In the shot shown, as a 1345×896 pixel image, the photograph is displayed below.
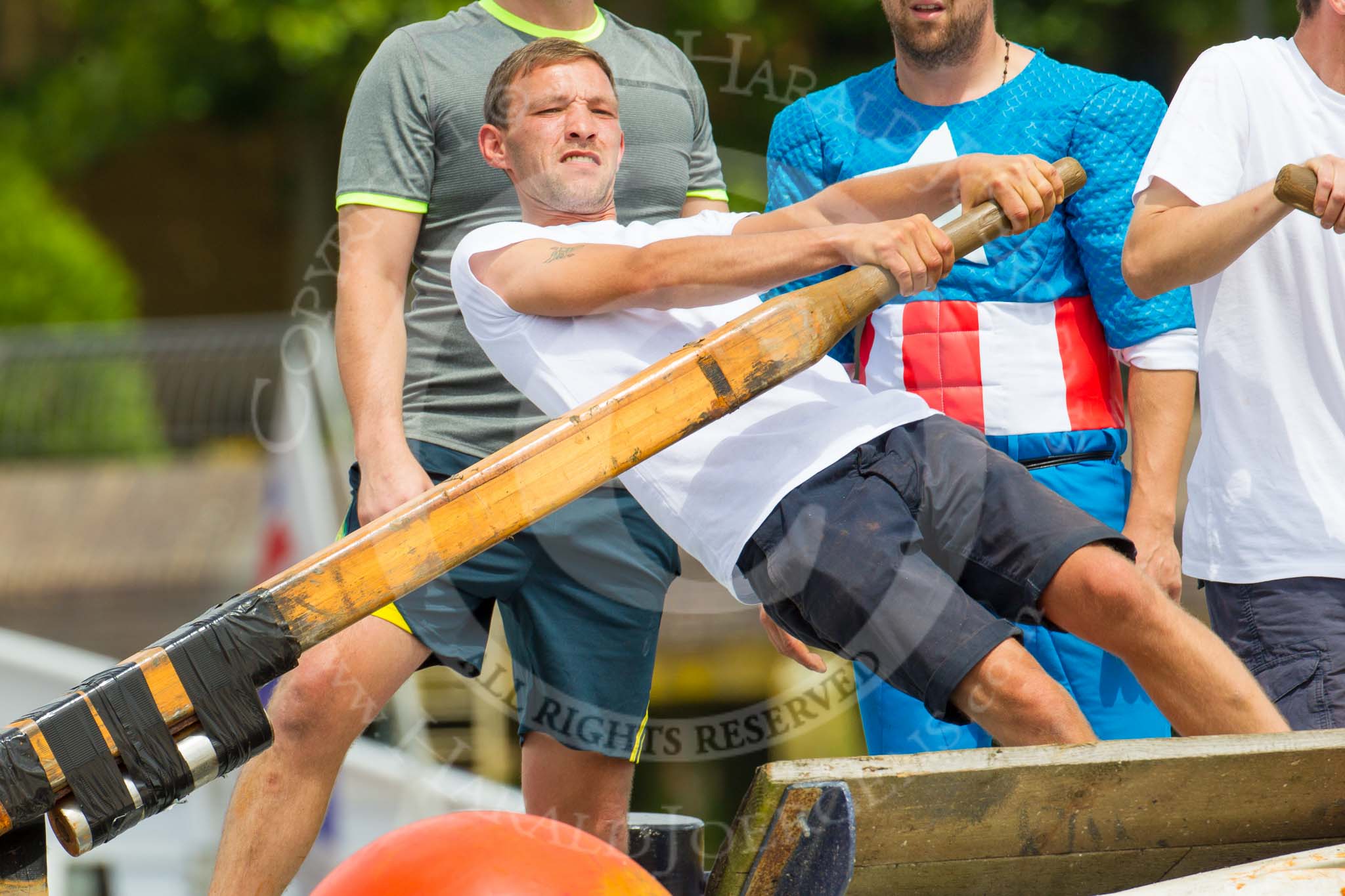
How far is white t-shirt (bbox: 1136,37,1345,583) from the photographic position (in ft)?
8.70

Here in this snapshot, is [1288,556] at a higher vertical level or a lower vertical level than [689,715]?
higher

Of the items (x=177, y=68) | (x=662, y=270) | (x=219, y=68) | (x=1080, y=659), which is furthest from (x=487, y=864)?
(x=177, y=68)

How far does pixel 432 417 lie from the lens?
2889 mm

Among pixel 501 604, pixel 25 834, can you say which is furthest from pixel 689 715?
pixel 25 834

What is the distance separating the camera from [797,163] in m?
3.01

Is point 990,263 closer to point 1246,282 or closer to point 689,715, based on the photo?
point 1246,282

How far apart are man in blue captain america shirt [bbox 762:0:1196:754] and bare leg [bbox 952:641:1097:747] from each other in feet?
2.34

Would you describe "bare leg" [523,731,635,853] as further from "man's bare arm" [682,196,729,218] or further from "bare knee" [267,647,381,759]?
"man's bare arm" [682,196,729,218]

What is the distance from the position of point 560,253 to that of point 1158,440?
1.22 metres

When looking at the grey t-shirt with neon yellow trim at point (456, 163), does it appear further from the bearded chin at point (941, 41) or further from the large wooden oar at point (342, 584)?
the large wooden oar at point (342, 584)

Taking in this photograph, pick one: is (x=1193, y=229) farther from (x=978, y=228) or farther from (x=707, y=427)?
(x=707, y=427)

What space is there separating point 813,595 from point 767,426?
28cm

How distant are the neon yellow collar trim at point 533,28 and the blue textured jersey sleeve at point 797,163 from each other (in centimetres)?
41

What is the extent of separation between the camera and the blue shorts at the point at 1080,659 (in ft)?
9.57
